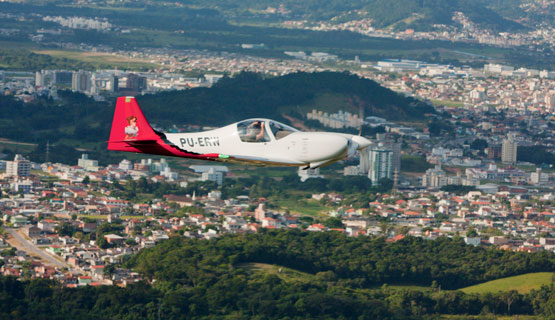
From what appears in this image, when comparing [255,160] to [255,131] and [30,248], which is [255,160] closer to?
[255,131]

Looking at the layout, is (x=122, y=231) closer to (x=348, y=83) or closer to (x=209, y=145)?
(x=209, y=145)

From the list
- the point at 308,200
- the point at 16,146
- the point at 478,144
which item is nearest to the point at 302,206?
the point at 308,200

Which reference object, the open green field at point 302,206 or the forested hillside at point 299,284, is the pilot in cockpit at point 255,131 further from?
the open green field at point 302,206

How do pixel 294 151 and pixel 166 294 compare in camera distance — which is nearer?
pixel 294 151

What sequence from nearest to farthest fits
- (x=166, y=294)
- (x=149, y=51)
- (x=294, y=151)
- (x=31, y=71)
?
(x=294, y=151) < (x=166, y=294) < (x=31, y=71) < (x=149, y=51)

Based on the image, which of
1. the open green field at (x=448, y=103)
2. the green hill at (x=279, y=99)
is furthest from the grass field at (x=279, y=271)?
the open green field at (x=448, y=103)

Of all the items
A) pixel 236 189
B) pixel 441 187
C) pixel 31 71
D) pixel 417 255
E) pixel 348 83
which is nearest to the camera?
pixel 417 255

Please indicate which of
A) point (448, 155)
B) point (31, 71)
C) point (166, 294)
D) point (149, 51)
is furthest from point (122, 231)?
point (149, 51)
